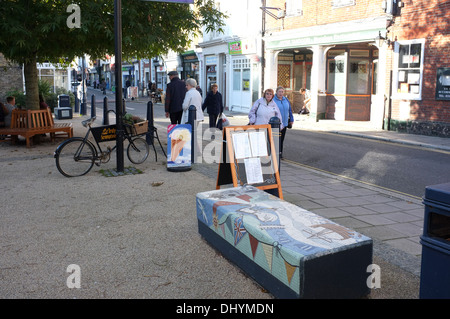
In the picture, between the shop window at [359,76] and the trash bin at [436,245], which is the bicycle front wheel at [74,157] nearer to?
the trash bin at [436,245]

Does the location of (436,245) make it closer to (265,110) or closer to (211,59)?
(265,110)

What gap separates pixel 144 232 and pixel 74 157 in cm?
346

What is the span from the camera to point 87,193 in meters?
6.94

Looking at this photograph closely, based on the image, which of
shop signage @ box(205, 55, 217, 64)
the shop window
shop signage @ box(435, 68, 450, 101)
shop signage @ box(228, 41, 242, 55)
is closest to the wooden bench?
shop signage @ box(435, 68, 450, 101)

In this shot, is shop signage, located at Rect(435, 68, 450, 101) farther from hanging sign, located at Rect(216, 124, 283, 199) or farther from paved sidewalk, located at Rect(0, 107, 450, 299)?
hanging sign, located at Rect(216, 124, 283, 199)

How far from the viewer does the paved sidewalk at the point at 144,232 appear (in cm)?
378

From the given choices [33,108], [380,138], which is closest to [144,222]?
A: [33,108]

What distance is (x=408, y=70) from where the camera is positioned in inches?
625

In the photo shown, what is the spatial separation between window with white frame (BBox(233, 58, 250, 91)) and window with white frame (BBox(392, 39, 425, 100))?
1132 centimetres

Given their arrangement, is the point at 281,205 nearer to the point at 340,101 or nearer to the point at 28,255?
the point at 28,255

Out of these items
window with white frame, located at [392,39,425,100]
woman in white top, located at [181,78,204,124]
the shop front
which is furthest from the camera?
the shop front

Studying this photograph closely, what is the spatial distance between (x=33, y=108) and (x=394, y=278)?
37.7ft

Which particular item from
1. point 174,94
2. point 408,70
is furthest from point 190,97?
point 408,70

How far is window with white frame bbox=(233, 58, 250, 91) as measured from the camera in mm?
26531
